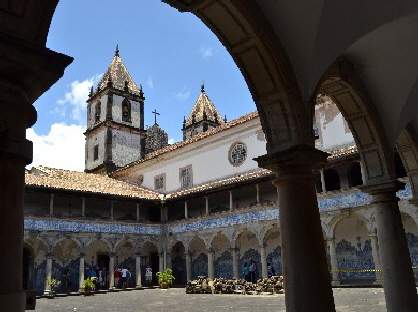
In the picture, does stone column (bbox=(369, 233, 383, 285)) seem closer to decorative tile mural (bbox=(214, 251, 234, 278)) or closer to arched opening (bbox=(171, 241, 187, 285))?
decorative tile mural (bbox=(214, 251, 234, 278))

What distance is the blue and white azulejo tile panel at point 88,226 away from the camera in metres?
22.5

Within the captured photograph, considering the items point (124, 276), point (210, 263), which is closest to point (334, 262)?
point (210, 263)

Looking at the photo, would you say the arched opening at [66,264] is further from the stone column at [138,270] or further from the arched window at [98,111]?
the arched window at [98,111]

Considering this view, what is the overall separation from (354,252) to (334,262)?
1444 millimetres

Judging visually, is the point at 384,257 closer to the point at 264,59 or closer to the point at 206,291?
the point at 264,59

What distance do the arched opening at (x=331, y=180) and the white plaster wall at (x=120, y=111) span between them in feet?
67.5

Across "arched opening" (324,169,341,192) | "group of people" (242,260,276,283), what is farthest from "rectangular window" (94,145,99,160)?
"arched opening" (324,169,341,192)

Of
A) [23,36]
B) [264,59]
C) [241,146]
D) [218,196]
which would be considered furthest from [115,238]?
[23,36]

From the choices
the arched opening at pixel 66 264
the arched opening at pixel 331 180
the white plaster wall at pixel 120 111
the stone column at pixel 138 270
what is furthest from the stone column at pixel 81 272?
the white plaster wall at pixel 120 111

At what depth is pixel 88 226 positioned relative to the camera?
2436cm

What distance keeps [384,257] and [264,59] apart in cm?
415

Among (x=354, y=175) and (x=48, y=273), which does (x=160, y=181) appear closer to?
(x=48, y=273)

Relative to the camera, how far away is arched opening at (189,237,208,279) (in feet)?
89.0

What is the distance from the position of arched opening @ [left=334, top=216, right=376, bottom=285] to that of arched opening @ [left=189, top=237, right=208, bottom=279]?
30.4ft
